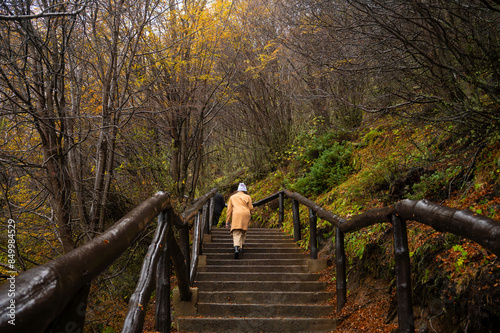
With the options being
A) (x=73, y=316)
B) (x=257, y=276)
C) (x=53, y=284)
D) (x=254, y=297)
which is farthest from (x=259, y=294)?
(x=53, y=284)

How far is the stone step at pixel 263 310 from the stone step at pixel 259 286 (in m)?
0.70

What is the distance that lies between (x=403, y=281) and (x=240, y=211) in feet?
15.0

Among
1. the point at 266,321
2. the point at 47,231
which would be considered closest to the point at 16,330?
the point at 266,321

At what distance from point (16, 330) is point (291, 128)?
43.2ft

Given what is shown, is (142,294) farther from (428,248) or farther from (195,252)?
(195,252)

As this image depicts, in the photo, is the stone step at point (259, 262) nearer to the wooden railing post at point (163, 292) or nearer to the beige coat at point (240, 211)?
the beige coat at point (240, 211)

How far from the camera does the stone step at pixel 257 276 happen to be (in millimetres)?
5928

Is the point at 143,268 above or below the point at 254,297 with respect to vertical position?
above

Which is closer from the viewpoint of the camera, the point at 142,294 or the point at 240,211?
the point at 142,294

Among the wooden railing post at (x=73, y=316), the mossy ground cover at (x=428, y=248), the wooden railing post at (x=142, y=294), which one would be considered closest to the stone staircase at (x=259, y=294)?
the mossy ground cover at (x=428, y=248)

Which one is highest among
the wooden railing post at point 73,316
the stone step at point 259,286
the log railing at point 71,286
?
the log railing at point 71,286

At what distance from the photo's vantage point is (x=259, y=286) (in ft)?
18.5

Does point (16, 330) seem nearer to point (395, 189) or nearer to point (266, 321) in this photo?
point (266, 321)

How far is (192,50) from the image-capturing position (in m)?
9.56
